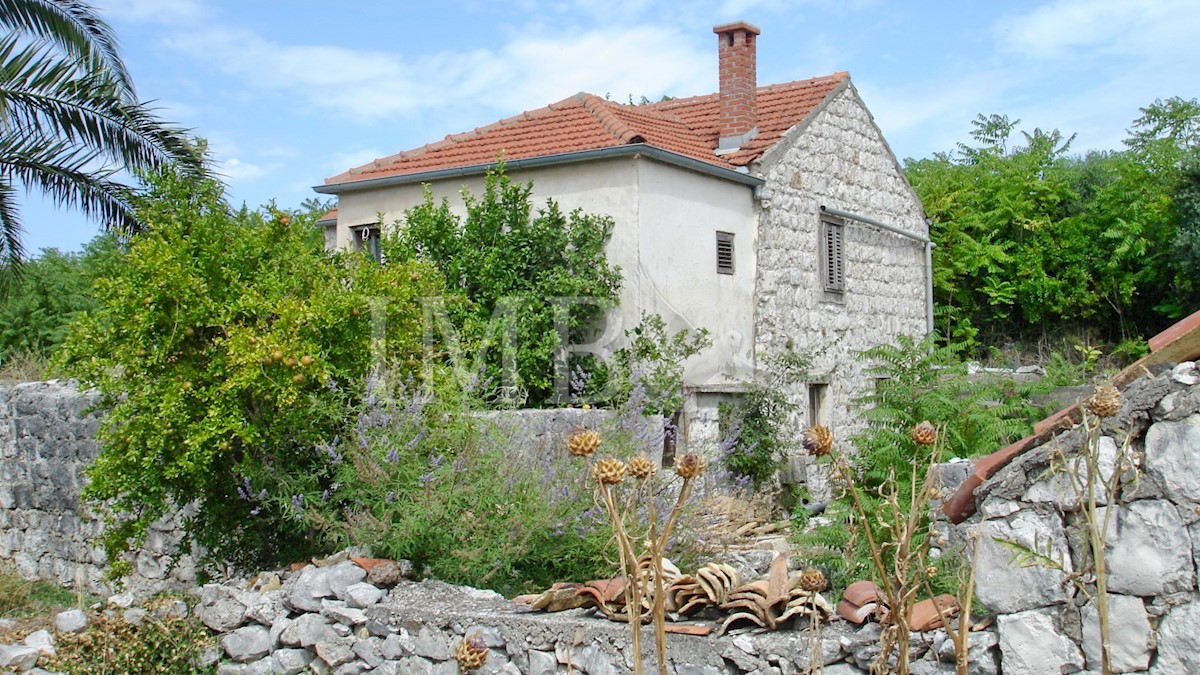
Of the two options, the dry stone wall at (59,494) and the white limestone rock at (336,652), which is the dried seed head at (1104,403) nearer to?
the white limestone rock at (336,652)

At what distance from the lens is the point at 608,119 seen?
46.4ft

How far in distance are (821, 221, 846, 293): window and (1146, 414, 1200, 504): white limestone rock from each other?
39.5 ft

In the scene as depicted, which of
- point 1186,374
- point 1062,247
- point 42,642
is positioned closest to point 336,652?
point 42,642

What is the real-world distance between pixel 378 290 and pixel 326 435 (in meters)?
1.09

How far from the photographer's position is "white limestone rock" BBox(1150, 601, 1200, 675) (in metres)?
3.79

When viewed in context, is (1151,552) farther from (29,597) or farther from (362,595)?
(29,597)

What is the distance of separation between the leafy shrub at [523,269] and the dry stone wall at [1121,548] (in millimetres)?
8368

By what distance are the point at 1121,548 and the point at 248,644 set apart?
4730 mm

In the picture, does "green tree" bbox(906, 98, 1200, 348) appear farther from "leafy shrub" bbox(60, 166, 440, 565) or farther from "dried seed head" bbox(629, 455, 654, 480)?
"dried seed head" bbox(629, 455, 654, 480)

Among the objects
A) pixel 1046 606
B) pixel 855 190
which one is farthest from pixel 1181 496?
pixel 855 190

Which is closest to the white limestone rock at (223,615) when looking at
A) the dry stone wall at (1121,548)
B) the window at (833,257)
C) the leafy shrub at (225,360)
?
the leafy shrub at (225,360)

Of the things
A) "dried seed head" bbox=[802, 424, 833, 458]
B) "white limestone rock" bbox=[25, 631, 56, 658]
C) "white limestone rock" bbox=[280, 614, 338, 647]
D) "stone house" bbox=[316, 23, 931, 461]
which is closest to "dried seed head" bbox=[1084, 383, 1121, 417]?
"dried seed head" bbox=[802, 424, 833, 458]

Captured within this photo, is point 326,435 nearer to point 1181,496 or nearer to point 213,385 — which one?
point 213,385

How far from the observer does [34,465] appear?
11703 mm
